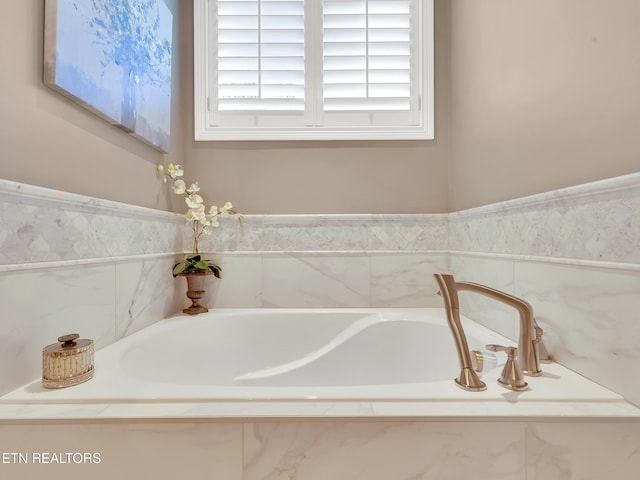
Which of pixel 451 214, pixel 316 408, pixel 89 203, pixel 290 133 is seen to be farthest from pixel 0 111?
pixel 451 214

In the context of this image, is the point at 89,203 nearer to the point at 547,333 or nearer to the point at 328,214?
the point at 328,214

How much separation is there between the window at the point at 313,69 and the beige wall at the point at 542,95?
9.5 inches

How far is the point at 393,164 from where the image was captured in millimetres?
1628

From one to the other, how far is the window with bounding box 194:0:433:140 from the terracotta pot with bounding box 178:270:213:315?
73 cm

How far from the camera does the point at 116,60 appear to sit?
106 centimetres

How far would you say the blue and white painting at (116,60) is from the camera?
0.82 m

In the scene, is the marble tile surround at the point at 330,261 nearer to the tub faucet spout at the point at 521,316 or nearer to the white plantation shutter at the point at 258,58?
the tub faucet spout at the point at 521,316

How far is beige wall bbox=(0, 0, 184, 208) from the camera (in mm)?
717

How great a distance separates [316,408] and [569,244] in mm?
775

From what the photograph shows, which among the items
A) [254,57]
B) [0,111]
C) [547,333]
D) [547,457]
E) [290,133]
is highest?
[254,57]

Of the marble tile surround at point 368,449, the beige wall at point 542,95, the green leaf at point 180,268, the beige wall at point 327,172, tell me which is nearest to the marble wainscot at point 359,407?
the marble tile surround at point 368,449

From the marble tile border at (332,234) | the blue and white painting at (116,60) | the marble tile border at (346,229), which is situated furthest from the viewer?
the marble tile border at (332,234)

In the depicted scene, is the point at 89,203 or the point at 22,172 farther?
the point at 89,203

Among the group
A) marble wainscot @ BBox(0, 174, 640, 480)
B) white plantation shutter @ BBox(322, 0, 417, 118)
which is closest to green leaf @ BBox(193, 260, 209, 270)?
marble wainscot @ BBox(0, 174, 640, 480)
